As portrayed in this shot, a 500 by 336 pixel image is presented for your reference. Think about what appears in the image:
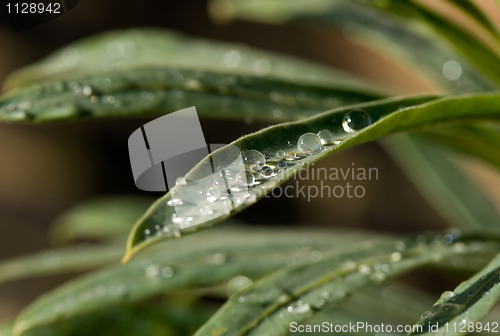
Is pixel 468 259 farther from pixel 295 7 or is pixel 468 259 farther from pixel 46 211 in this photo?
pixel 46 211

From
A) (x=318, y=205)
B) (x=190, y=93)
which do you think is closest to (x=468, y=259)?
(x=190, y=93)

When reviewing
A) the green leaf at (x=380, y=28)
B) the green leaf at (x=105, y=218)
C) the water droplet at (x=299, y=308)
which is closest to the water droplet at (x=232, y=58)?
the green leaf at (x=380, y=28)

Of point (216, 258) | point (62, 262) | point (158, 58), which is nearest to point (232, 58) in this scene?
point (158, 58)

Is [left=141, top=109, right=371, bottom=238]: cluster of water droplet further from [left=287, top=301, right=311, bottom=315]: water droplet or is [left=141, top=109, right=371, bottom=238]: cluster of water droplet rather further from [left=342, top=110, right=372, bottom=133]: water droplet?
[left=287, top=301, right=311, bottom=315]: water droplet

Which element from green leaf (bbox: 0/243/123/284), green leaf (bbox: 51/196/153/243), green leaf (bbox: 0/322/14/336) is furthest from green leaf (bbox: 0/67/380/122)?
green leaf (bbox: 51/196/153/243)

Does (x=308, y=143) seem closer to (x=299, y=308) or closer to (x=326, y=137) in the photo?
(x=326, y=137)

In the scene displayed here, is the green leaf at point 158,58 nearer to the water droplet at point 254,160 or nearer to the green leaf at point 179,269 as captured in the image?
the green leaf at point 179,269
